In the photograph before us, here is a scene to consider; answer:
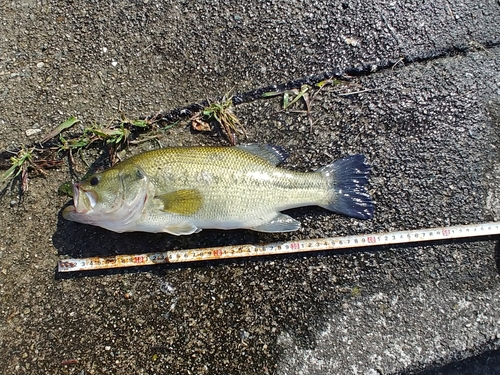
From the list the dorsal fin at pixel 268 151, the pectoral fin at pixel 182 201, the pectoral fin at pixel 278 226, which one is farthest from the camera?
the dorsal fin at pixel 268 151

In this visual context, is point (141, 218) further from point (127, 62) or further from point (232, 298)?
point (127, 62)

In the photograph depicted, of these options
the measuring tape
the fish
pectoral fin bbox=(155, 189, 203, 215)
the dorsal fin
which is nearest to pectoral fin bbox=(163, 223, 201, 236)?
the fish

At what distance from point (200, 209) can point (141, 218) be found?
450 mm

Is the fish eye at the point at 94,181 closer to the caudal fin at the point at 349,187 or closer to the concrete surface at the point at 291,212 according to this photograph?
the concrete surface at the point at 291,212

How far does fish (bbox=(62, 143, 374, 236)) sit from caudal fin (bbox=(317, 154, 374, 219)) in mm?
25

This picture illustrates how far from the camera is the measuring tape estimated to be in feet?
9.88

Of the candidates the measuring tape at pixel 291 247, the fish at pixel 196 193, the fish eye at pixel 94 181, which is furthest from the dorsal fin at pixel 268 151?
the fish eye at pixel 94 181

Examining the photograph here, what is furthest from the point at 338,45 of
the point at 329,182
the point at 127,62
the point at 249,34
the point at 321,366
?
the point at 321,366

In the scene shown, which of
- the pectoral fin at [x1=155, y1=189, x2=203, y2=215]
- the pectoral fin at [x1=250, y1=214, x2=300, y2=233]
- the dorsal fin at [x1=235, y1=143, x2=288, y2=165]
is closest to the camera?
the pectoral fin at [x1=155, y1=189, x2=203, y2=215]

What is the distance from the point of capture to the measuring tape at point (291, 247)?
3012 mm

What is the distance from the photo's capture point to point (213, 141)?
322 centimetres

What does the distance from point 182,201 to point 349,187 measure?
129cm

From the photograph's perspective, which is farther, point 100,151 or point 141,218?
point 100,151

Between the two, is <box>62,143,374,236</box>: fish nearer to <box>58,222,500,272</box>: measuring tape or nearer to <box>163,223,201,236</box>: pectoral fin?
<box>163,223,201,236</box>: pectoral fin
